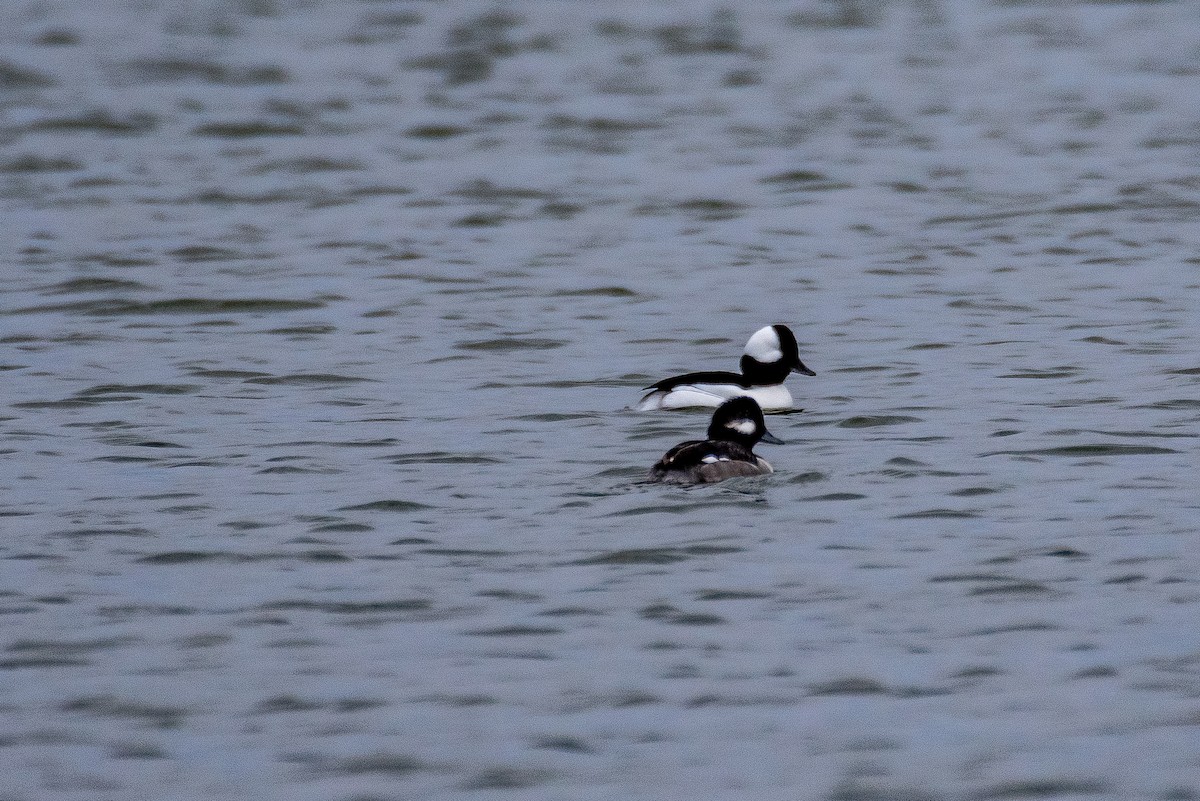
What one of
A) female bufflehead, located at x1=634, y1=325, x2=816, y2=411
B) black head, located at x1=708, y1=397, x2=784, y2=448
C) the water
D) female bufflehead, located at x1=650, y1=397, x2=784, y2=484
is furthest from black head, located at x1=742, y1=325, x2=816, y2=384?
black head, located at x1=708, y1=397, x2=784, y2=448

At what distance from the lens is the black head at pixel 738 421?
33.4 feet

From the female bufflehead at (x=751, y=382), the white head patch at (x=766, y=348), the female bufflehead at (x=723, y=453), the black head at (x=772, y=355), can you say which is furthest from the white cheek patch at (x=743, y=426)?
the white head patch at (x=766, y=348)

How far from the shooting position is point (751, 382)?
1227 centimetres

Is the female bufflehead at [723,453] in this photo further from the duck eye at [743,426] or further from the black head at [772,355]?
the black head at [772,355]

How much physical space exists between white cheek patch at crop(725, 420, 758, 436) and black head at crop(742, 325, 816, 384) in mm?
2313

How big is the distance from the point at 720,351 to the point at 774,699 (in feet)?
24.7

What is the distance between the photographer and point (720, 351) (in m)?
14.3

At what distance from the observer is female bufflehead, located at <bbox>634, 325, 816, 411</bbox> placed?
11945 mm

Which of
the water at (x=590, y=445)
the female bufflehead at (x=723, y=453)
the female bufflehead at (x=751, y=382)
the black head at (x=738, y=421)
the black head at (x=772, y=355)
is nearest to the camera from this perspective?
the water at (x=590, y=445)

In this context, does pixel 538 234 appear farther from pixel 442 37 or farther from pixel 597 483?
pixel 442 37

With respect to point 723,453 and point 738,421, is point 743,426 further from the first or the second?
point 723,453

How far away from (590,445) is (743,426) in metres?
1.19

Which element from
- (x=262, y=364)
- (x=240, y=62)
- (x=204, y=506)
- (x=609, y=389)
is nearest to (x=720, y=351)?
(x=609, y=389)

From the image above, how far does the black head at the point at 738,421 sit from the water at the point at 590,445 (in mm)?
362
